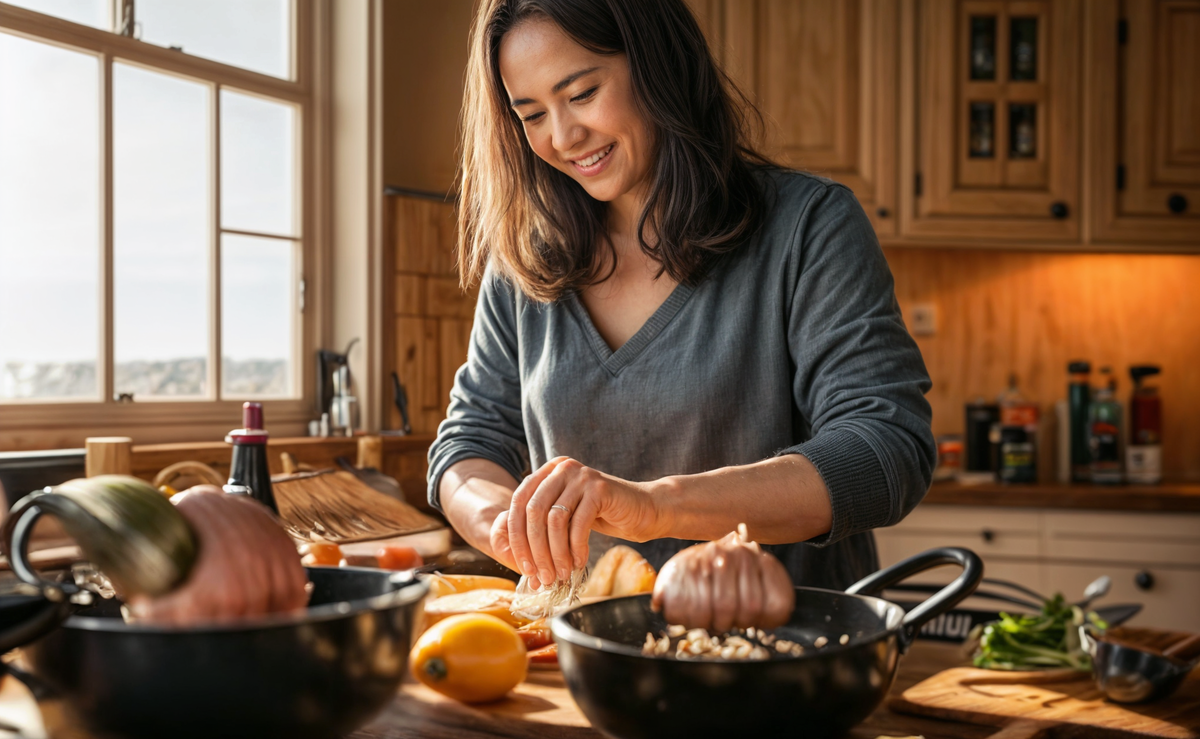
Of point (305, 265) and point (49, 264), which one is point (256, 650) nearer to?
point (49, 264)

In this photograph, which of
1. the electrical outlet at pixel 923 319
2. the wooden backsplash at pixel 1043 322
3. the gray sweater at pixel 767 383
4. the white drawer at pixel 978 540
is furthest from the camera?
the electrical outlet at pixel 923 319

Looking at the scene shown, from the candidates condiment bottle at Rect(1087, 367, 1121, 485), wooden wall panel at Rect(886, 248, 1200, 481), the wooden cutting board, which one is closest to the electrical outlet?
wooden wall panel at Rect(886, 248, 1200, 481)

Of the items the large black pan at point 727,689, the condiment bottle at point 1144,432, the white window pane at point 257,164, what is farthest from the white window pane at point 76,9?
the condiment bottle at point 1144,432

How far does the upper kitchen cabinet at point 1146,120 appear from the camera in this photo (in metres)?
3.04

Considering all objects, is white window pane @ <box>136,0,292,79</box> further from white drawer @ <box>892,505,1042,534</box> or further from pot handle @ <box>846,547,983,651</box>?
pot handle @ <box>846,547,983,651</box>

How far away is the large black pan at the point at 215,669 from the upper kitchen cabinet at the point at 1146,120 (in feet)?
10.1

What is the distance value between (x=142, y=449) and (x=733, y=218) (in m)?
1.66

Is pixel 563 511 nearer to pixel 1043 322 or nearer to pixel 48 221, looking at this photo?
pixel 48 221

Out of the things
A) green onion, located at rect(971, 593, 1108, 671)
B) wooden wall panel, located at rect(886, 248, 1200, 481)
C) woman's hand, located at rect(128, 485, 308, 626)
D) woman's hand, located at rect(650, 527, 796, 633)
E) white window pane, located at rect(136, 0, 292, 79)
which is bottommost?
green onion, located at rect(971, 593, 1108, 671)

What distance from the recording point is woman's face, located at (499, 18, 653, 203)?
1132 millimetres

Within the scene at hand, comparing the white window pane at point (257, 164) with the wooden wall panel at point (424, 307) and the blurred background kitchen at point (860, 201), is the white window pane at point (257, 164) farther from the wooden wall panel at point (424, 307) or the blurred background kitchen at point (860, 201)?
the wooden wall panel at point (424, 307)

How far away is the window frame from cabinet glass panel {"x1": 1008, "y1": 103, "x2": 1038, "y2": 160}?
2051mm

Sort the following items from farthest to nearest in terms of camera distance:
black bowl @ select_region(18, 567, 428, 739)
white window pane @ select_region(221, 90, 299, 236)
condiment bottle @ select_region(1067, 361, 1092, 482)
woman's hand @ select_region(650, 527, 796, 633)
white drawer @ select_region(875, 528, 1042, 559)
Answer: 1. condiment bottle @ select_region(1067, 361, 1092, 482)
2. white drawer @ select_region(875, 528, 1042, 559)
3. white window pane @ select_region(221, 90, 299, 236)
4. woman's hand @ select_region(650, 527, 796, 633)
5. black bowl @ select_region(18, 567, 428, 739)

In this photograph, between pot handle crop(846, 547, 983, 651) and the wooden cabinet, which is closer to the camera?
pot handle crop(846, 547, 983, 651)
